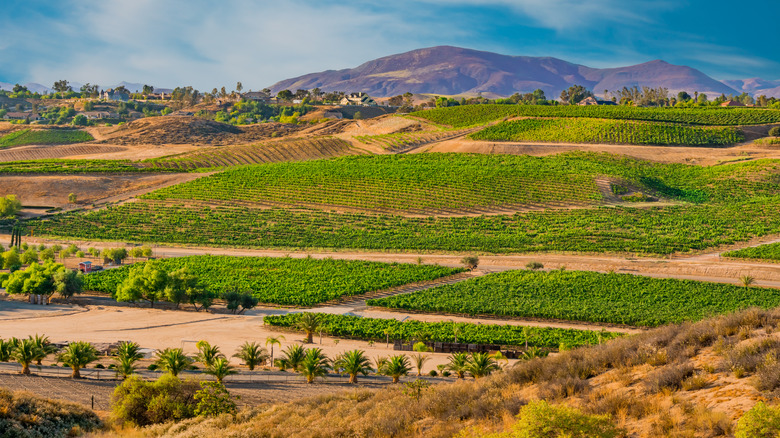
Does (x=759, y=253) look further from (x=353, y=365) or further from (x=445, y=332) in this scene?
(x=353, y=365)

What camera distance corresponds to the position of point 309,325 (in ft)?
125

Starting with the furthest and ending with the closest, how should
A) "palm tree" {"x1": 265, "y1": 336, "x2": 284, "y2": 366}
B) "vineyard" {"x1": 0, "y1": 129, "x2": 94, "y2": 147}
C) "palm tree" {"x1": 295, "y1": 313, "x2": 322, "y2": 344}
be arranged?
"vineyard" {"x1": 0, "y1": 129, "x2": 94, "y2": 147} < "palm tree" {"x1": 295, "y1": 313, "x2": 322, "y2": 344} < "palm tree" {"x1": 265, "y1": 336, "x2": 284, "y2": 366}

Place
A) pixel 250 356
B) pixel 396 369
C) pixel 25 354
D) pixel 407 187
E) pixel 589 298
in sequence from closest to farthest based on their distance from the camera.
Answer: pixel 396 369
pixel 25 354
pixel 250 356
pixel 589 298
pixel 407 187

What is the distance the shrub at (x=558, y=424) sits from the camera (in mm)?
13750

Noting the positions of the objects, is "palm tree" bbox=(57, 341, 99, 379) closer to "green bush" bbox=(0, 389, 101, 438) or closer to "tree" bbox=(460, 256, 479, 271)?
"green bush" bbox=(0, 389, 101, 438)

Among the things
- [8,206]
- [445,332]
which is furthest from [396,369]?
[8,206]

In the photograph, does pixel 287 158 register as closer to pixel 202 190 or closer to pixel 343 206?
pixel 202 190

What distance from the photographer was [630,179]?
9450 centimetres

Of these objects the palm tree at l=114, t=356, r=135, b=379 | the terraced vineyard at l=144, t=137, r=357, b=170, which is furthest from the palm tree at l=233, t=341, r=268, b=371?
the terraced vineyard at l=144, t=137, r=357, b=170

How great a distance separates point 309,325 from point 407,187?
5289 centimetres

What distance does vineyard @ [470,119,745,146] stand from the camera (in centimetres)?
12225

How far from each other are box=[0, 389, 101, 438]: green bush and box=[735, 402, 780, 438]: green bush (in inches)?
714

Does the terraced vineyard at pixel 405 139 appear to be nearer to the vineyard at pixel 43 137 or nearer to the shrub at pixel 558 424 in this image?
the vineyard at pixel 43 137

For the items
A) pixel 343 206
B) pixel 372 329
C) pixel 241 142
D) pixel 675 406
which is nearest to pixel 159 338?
pixel 372 329
